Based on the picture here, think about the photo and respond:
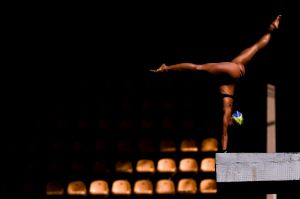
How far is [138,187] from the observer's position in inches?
286

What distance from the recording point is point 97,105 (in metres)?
7.73

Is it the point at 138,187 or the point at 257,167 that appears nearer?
the point at 257,167

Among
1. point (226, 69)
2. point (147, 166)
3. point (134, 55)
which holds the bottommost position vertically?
point (147, 166)

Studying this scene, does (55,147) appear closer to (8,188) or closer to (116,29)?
(8,188)

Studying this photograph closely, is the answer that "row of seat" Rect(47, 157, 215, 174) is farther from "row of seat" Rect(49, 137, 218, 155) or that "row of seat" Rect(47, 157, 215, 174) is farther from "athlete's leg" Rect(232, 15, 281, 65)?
"athlete's leg" Rect(232, 15, 281, 65)

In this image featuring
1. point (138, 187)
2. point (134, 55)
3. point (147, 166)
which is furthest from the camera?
point (134, 55)

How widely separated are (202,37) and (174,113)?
1216 mm

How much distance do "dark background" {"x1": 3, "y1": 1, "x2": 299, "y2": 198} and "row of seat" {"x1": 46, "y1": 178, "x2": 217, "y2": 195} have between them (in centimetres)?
78

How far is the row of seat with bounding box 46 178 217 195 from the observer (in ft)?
23.3

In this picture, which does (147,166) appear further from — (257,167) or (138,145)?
(257,167)

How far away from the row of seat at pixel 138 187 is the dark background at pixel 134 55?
776mm

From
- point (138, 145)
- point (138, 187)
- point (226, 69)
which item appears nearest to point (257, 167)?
point (226, 69)

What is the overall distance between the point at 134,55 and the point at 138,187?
6.24ft

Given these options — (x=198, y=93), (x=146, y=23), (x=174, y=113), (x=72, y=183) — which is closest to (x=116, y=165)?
(x=72, y=183)
